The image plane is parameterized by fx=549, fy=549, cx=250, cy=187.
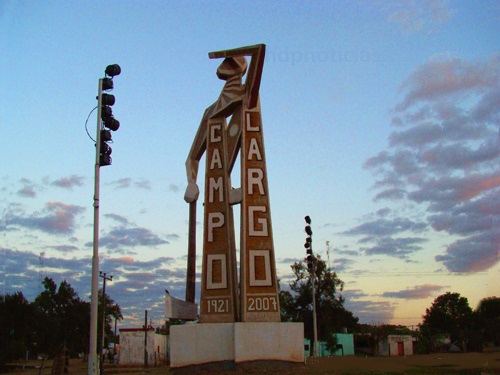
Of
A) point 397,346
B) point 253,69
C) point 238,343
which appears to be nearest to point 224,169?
point 253,69

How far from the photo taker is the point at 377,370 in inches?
908

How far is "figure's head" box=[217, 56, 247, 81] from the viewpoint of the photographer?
102ft

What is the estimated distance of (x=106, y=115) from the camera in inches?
582

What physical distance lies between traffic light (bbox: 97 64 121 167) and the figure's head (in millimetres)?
16385

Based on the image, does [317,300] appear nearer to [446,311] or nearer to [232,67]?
[446,311]

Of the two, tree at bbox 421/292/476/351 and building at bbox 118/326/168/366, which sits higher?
tree at bbox 421/292/476/351

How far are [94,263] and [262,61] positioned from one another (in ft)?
53.9

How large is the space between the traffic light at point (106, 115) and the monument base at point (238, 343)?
13389 millimetres

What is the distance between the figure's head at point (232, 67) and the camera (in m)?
31.2

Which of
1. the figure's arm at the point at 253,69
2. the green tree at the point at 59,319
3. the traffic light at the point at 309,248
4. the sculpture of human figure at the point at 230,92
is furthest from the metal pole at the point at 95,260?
the green tree at the point at 59,319

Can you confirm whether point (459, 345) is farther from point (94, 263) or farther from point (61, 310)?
point (94, 263)

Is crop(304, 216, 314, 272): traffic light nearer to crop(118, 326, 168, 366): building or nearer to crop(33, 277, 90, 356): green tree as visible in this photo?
crop(33, 277, 90, 356): green tree

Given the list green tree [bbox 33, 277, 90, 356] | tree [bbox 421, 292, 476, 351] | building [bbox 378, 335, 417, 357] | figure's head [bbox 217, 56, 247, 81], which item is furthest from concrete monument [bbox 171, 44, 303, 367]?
tree [bbox 421, 292, 476, 351]

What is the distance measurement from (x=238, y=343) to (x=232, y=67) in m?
15.3
